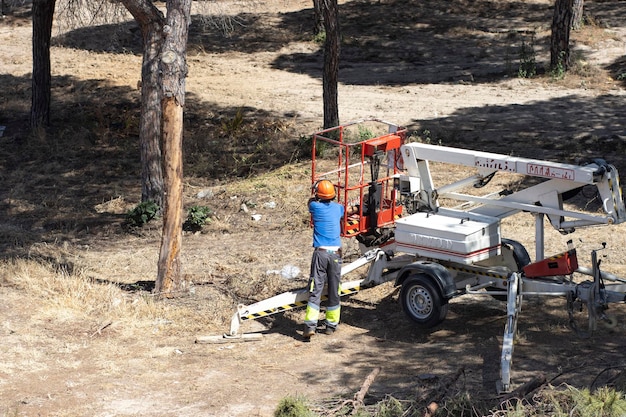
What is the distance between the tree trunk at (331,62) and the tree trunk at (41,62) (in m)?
6.61

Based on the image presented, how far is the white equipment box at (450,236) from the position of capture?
34.3 ft

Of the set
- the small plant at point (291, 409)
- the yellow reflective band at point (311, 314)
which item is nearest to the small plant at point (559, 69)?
the yellow reflective band at point (311, 314)

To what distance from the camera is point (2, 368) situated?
1001 cm

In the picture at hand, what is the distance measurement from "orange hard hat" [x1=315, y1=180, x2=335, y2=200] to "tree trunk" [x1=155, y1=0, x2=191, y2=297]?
2341mm

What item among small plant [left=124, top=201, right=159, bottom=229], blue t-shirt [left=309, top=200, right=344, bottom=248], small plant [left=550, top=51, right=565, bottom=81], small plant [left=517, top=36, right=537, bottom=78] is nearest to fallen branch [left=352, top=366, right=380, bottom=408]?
blue t-shirt [left=309, top=200, right=344, bottom=248]

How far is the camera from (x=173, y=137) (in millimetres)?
12375

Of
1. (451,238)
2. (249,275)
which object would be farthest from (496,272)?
(249,275)

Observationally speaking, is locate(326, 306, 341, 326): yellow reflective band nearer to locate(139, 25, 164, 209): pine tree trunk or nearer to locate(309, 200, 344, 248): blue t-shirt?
locate(309, 200, 344, 248): blue t-shirt

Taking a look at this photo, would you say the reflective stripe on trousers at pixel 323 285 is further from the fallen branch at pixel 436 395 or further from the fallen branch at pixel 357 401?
the fallen branch at pixel 436 395

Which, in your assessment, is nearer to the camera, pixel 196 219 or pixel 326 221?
pixel 326 221

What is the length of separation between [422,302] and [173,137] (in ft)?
13.3

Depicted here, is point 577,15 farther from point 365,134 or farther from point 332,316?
point 332,316

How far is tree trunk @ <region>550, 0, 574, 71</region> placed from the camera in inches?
982

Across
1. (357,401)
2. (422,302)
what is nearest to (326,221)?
(422,302)
